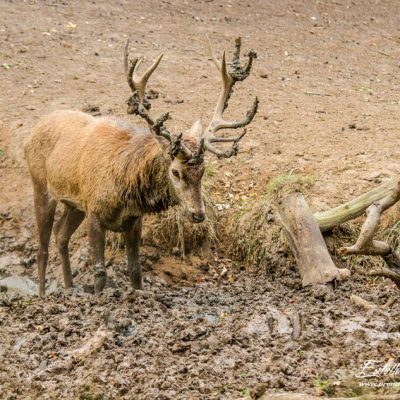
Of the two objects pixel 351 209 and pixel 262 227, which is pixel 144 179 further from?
pixel 351 209

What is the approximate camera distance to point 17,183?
34.0 ft

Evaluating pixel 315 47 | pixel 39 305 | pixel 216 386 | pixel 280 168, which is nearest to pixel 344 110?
pixel 280 168

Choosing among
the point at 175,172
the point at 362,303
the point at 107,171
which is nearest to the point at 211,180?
the point at 107,171

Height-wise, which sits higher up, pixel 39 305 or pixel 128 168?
pixel 128 168

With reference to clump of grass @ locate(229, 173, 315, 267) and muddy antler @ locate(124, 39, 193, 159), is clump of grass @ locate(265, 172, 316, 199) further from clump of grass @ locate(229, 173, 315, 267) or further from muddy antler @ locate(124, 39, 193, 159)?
muddy antler @ locate(124, 39, 193, 159)

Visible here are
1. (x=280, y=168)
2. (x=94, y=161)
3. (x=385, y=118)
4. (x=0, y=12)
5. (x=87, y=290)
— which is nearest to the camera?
(x=94, y=161)

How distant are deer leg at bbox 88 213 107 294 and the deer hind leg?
0.87 metres

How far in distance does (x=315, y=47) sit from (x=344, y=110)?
3.25m

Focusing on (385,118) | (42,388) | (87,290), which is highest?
(385,118)

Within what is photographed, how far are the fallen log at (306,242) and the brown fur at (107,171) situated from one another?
128cm

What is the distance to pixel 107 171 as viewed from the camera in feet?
26.4

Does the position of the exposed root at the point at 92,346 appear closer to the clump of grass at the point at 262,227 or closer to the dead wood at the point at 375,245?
the dead wood at the point at 375,245

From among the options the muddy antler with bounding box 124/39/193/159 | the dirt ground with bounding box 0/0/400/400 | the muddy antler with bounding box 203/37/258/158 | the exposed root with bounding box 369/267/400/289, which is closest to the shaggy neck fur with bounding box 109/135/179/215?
the muddy antler with bounding box 124/39/193/159

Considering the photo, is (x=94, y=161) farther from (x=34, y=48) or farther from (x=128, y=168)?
Answer: (x=34, y=48)
